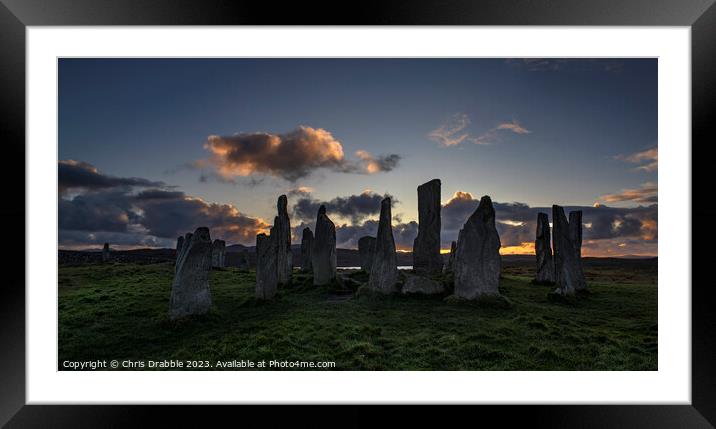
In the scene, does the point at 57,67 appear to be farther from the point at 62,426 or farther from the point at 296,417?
the point at 296,417

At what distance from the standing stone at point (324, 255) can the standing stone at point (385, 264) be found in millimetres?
3078

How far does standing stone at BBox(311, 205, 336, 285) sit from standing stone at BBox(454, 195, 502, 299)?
6.02 metres

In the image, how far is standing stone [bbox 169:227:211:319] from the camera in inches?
389

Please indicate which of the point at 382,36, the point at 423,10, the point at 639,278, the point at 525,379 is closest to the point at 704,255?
the point at 525,379

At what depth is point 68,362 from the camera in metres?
7.32

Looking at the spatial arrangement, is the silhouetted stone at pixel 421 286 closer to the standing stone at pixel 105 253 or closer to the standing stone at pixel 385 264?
the standing stone at pixel 385 264

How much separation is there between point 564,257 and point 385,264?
6419 millimetres

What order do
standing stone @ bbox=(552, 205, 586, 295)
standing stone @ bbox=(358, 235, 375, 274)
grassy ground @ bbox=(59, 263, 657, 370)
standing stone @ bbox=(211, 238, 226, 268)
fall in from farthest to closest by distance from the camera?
standing stone @ bbox=(211, 238, 226, 268) < standing stone @ bbox=(358, 235, 375, 274) < standing stone @ bbox=(552, 205, 586, 295) < grassy ground @ bbox=(59, 263, 657, 370)

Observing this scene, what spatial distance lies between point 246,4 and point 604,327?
432 inches

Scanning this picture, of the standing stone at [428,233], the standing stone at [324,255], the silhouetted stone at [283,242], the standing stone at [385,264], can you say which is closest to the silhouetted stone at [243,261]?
the silhouetted stone at [283,242]

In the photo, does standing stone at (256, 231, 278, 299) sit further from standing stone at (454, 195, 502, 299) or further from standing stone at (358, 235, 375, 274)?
standing stone at (358, 235, 375, 274)

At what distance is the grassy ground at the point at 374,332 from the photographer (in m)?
7.79

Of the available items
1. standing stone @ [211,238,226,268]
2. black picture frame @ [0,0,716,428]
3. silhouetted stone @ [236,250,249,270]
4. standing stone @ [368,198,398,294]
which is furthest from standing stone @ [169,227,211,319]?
silhouetted stone @ [236,250,249,270]

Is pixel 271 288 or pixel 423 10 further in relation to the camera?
pixel 271 288
